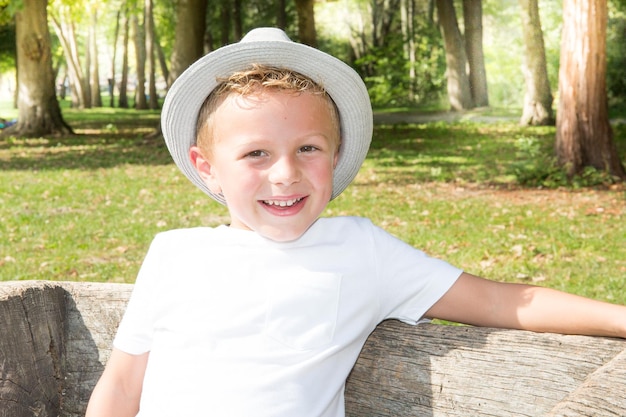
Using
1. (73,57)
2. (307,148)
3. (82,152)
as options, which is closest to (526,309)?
(307,148)

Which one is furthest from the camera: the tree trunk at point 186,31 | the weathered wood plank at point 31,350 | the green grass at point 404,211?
the tree trunk at point 186,31

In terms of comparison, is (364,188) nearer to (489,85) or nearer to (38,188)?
(38,188)

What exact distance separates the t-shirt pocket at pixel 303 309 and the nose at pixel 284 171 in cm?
22

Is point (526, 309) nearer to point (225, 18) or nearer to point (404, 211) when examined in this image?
point (404, 211)

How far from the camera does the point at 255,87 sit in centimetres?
192

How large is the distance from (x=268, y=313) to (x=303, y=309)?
0.26ft

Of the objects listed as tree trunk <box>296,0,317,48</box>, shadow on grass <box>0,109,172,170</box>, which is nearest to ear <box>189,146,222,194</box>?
shadow on grass <box>0,109,172,170</box>

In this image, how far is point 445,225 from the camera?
8.66m

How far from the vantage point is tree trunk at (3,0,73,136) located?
63.7ft

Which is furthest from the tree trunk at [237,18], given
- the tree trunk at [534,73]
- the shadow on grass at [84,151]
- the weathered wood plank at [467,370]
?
the weathered wood plank at [467,370]

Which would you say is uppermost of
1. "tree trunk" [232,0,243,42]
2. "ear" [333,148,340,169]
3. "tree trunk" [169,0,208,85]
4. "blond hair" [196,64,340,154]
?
"tree trunk" [232,0,243,42]

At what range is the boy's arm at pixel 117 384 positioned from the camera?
207 cm

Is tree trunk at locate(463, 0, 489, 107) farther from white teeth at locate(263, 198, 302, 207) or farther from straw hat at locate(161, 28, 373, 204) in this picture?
white teeth at locate(263, 198, 302, 207)

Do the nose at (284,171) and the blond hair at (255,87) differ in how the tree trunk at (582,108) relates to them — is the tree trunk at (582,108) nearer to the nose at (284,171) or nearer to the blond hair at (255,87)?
the blond hair at (255,87)
